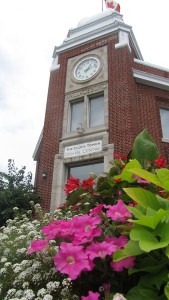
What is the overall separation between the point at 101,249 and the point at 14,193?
7.83 m

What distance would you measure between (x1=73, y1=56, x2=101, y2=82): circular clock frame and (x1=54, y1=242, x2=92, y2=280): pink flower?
9587 millimetres

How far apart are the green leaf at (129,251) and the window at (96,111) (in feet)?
27.5

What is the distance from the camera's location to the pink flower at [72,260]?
1247 mm

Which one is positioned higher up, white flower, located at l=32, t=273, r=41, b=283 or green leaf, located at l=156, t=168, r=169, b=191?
green leaf, located at l=156, t=168, r=169, b=191

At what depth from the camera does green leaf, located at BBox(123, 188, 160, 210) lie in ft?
4.48

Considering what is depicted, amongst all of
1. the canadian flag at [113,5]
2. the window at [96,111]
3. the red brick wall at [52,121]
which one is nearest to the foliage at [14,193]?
the red brick wall at [52,121]

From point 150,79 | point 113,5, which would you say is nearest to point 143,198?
point 150,79

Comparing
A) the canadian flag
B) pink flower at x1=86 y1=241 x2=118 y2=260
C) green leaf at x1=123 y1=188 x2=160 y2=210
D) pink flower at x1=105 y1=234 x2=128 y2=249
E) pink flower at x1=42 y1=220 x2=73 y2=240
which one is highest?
the canadian flag

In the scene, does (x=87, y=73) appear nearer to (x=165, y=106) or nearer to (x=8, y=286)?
(x=165, y=106)

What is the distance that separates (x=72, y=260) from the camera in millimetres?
1296

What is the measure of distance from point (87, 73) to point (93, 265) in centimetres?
997

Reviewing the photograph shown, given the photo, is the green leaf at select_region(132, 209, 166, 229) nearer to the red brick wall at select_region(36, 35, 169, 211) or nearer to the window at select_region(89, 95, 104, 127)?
the red brick wall at select_region(36, 35, 169, 211)

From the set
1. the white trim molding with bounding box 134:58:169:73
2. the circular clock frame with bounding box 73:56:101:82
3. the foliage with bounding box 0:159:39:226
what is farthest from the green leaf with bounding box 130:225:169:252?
the white trim molding with bounding box 134:58:169:73

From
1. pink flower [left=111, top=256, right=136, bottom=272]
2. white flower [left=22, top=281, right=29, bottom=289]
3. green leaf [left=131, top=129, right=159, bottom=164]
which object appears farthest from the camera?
green leaf [left=131, top=129, right=159, bottom=164]
